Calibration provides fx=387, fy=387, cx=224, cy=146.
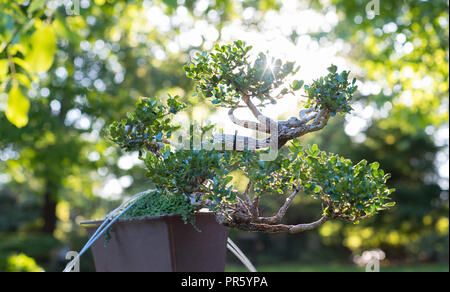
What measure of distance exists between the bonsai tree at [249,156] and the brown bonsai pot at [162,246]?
0.25 feet

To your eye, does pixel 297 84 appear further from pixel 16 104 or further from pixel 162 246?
pixel 16 104

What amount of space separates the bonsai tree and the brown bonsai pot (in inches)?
A: 3.0

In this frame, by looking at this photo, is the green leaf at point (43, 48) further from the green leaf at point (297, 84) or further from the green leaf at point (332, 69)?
the green leaf at point (332, 69)

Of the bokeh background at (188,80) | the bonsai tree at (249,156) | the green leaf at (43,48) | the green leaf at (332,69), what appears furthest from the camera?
the bokeh background at (188,80)

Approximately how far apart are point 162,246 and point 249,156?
0.47 meters

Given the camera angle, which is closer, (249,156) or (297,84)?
(249,156)

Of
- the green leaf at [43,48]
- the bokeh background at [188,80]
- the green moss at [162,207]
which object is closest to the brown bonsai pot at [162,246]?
the green moss at [162,207]

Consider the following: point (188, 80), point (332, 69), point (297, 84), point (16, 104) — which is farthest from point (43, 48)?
point (188, 80)

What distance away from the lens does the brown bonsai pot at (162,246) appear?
145cm

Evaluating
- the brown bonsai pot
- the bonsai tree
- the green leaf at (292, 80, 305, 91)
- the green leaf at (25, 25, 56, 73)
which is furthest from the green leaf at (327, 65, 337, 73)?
the green leaf at (25, 25, 56, 73)

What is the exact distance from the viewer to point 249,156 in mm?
1387

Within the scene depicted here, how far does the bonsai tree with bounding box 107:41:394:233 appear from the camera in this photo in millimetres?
1394

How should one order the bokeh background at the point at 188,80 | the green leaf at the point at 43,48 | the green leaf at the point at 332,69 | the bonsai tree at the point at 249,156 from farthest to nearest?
the bokeh background at the point at 188,80
the green leaf at the point at 332,69
the bonsai tree at the point at 249,156
the green leaf at the point at 43,48
